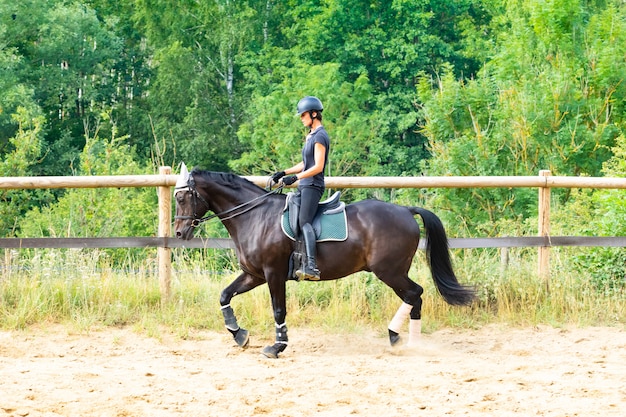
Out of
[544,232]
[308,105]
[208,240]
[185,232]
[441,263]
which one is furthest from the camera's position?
[544,232]

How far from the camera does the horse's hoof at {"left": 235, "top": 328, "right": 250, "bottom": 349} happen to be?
8.71 m

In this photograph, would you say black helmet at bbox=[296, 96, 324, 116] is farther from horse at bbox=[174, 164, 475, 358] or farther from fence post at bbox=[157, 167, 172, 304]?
fence post at bbox=[157, 167, 172, 304]

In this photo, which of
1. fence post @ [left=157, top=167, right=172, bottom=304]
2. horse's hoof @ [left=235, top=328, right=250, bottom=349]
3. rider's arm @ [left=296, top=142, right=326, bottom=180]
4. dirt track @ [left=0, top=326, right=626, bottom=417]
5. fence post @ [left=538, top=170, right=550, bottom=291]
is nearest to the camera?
dirt track @ [left=0, top=326, right=626, bottom=417]

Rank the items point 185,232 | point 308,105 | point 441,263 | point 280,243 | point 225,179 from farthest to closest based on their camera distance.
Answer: point 441,263, point 225,179, point 185,232, point 280,243, point 308,105

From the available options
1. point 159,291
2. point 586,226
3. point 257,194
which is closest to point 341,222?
point 257,194

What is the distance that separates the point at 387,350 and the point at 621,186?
3.44m

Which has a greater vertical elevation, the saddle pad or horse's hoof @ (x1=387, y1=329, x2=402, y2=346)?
the saddle pad

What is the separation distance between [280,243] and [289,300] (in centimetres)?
153

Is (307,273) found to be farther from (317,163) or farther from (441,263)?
(441,263)

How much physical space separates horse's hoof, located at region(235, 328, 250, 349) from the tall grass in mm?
587

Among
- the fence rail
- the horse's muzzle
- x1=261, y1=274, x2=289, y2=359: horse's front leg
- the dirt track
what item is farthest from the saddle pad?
the fence rail

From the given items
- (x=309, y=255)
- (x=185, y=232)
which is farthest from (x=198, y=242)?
(x=309, y=255)

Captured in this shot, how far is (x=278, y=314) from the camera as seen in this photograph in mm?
8570

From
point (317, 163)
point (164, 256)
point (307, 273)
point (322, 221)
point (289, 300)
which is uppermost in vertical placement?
point (317, 163)
